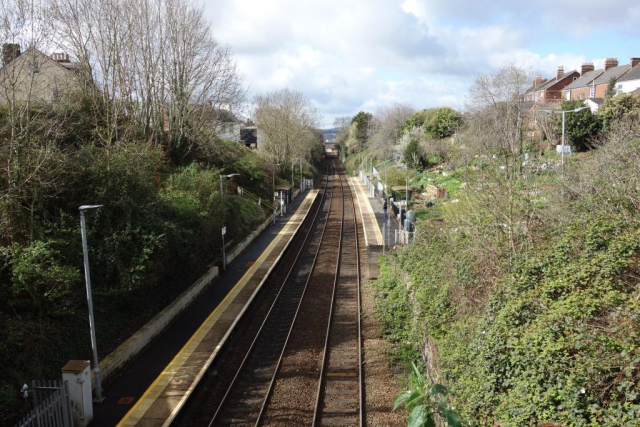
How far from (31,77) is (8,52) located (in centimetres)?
163

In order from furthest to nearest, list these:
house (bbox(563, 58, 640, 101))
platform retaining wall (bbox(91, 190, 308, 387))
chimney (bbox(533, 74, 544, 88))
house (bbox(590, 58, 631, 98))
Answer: chimney (bbox(533, 74, 544, 88)), house (bbox(563, 58, 640, 101)), house (bbox(590, 58, 631, 98)), platform retaining wall (bbox(91, 190, 308, 387))

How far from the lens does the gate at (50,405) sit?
328 inches

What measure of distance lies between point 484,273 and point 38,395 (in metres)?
9.48

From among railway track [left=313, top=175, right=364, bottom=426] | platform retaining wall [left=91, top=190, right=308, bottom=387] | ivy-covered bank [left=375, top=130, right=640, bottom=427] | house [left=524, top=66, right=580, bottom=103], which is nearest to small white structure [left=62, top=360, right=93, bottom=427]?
platform retaining wall [left=91, top=190, right=308, bottom=387]

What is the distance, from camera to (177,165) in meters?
28.8

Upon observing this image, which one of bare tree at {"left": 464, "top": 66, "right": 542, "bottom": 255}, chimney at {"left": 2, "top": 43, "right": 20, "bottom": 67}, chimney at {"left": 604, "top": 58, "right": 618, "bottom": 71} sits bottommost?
bare tree at {"left": 464, "top": 66, "right": 542, "bottom": 255}

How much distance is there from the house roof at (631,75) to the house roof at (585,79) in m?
6.13

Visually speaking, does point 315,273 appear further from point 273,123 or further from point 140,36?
point 273,123

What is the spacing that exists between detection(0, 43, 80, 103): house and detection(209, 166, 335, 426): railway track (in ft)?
29.5

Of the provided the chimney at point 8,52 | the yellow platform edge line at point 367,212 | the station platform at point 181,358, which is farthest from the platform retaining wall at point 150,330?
the yellow platform edge line at point 367,212

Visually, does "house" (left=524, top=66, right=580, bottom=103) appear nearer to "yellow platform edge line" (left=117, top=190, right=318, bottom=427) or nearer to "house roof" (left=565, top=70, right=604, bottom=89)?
"house roof" (left=565, top=70, right=604, bottom=89)

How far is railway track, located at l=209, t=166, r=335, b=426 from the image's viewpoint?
10.5 meters

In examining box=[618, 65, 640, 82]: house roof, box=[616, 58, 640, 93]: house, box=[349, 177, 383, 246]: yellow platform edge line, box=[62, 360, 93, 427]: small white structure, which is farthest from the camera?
box=[618, 65, 640, 82]: house roof

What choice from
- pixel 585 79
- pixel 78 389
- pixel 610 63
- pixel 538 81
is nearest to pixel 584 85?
pixel 585 79
